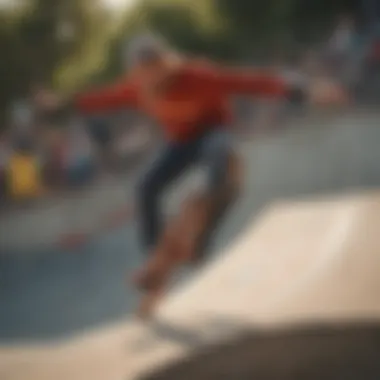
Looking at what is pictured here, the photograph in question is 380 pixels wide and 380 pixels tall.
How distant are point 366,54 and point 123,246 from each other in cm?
49

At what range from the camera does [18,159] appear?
1.33 meters

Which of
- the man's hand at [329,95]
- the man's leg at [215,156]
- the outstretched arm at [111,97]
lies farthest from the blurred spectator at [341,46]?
the outstretched arm at [111,97]

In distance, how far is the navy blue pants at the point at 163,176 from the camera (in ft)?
4.31

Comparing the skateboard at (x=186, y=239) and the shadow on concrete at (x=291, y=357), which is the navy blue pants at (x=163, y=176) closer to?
the skateboard at (x=186, y=239)

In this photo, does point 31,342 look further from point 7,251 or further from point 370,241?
point 370,241

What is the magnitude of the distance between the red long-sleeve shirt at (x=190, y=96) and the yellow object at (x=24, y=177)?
124 millimetres

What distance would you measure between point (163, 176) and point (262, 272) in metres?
0.22

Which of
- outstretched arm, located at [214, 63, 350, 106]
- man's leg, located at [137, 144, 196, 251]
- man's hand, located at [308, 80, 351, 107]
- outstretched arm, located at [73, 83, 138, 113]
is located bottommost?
man's leg, located at [137, 144, 196, 251]

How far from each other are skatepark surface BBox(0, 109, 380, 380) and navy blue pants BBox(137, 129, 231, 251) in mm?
30

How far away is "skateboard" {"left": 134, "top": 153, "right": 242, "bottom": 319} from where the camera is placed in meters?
1.30

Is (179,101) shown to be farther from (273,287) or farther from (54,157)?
(273,287)

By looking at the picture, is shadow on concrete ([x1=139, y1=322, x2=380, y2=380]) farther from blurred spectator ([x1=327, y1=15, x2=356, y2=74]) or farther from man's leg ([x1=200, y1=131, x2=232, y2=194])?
blurred spectator ([x1=327, y1=15, x2=356, y2=74])

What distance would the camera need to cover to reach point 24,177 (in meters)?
1.33

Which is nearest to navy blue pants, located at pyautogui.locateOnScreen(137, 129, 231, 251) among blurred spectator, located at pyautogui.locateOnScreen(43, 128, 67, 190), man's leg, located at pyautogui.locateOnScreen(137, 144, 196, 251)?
man's leg, located at pyautogui.locateOnScreen(137, 144, 196, 251)
